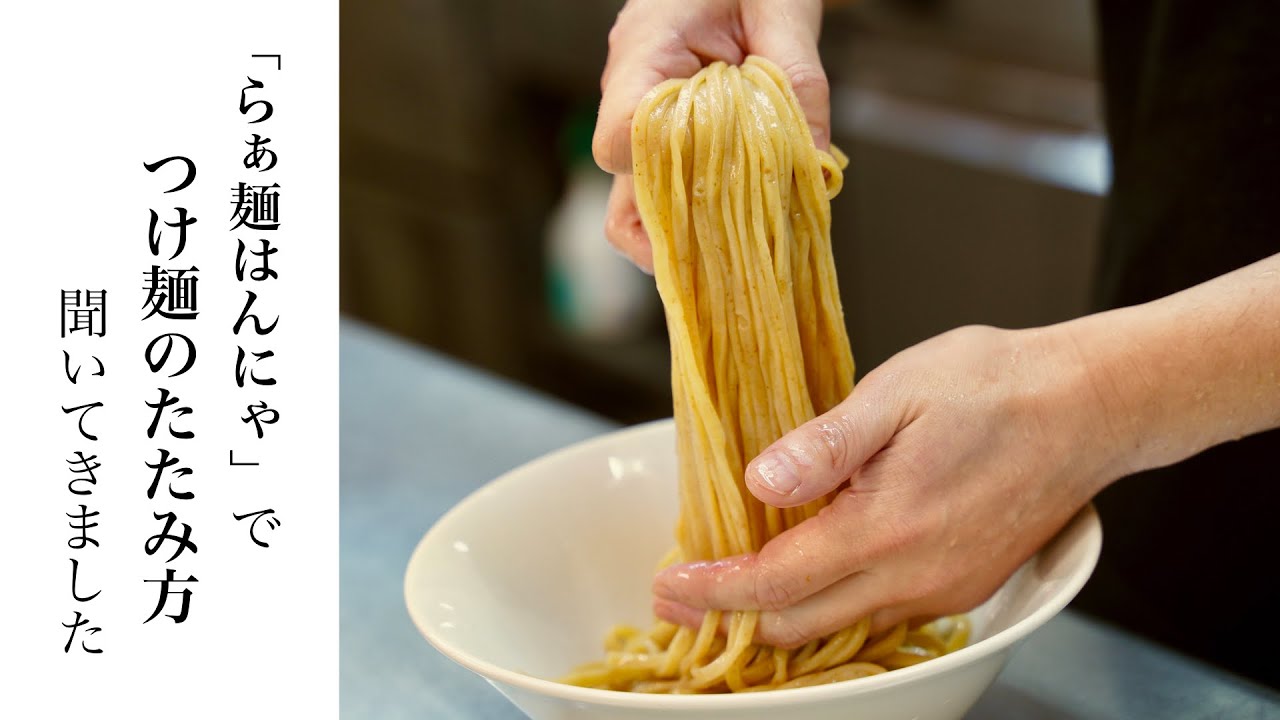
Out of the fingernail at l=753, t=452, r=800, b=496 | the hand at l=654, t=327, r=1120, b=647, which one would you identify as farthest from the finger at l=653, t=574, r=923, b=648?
the fingernail at l=753, t=452, r=800, b=496

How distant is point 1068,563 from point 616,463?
0.44 meters

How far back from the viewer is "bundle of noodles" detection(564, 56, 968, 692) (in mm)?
941

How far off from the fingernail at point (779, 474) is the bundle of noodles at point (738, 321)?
0.40ft

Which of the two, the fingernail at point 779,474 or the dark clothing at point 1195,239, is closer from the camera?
the fingernail at point 779,474

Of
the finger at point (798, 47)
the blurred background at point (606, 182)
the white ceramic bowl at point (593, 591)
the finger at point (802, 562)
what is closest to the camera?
the white ceramic bowl at point (593, 591)

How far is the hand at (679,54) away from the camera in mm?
990

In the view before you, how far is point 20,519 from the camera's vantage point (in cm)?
128

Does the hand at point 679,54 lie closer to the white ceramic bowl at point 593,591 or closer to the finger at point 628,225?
the finger at point 628,225

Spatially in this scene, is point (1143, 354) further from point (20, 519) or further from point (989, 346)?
point (20, 519)

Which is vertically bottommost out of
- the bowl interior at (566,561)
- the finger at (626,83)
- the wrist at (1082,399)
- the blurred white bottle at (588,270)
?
the blurred white bottle at (588,270)

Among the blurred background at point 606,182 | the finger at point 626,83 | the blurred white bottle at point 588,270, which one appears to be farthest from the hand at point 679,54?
Result: the blurred white bottle at point 588,270

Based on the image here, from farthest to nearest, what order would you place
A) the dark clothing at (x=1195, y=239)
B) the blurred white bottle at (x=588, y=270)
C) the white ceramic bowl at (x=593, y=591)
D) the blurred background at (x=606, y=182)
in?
the blurred white bottle at (x=588, y=270)
the blurred background at (x=606, y=182)
the dark clothing at (x=1195, y=239)
the white ceramic bowl at (x=593, y=591)

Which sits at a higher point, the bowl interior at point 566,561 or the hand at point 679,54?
the hand at point 679,54

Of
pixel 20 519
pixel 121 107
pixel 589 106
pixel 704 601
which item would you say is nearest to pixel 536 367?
pixel 589 106
